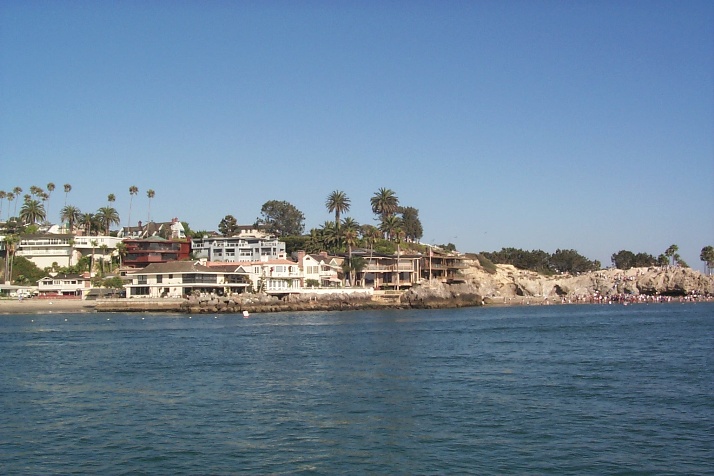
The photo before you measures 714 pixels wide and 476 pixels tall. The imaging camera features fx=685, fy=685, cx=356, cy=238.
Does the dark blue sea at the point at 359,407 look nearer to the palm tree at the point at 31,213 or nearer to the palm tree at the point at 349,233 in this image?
the palm tree at the point at 349,233

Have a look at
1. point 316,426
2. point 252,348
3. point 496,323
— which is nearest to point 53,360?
point 252,348

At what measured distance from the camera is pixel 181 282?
101 m

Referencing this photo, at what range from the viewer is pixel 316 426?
22.7 m

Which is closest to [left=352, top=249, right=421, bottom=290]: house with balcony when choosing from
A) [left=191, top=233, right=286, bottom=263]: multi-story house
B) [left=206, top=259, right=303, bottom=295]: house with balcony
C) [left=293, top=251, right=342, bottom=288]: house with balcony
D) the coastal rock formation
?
[left=293, top=251, right=342, bottom=288]: house with balcony

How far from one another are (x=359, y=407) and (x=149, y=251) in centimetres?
10093

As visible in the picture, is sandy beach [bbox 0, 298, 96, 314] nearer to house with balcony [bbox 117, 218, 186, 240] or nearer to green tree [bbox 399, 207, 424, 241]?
house with balcony [bbox 117, 218, 186, 240]

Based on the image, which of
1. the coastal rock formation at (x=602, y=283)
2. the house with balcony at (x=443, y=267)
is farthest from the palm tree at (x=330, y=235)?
the coastal rock formation at (x=602, y=283)

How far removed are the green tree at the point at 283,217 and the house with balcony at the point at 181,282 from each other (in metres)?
56.9

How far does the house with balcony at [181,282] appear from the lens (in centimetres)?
10031

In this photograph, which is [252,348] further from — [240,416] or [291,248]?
[291,248]

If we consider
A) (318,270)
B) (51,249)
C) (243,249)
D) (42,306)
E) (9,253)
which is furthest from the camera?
(243,249)

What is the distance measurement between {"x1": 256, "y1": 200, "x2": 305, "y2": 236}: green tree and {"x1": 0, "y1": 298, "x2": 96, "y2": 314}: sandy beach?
64.3 meters

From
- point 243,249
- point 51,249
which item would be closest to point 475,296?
point 243,249

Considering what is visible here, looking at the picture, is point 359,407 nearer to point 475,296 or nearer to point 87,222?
point 475,296
